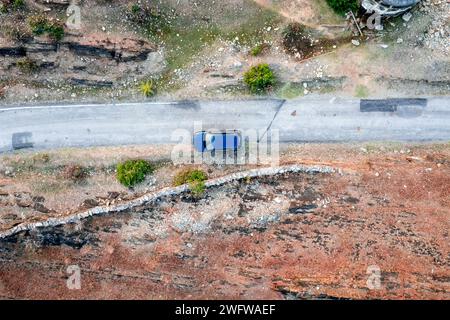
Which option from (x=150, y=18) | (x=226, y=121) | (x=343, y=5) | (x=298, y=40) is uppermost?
(x=343, y=5)

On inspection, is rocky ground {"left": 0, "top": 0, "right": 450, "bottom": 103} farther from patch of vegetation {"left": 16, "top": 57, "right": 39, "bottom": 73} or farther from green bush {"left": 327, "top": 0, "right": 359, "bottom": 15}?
green bush {"left": 327, "top": 0, "right": 359, "bottom": 15}

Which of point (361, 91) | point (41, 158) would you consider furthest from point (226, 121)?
point (41, 158)

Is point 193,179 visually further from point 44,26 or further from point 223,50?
point 44,26

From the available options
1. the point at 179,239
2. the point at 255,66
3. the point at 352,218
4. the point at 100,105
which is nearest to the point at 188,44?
the point at 255,66

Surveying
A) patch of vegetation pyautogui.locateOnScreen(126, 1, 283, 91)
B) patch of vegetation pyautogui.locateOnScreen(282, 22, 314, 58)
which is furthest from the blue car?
patch of vegetation pyautogui.locateOnScreen(282, 22, 314, 58)

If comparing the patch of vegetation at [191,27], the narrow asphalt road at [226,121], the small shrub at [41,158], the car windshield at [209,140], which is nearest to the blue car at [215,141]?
the car windshield at [209,140]
